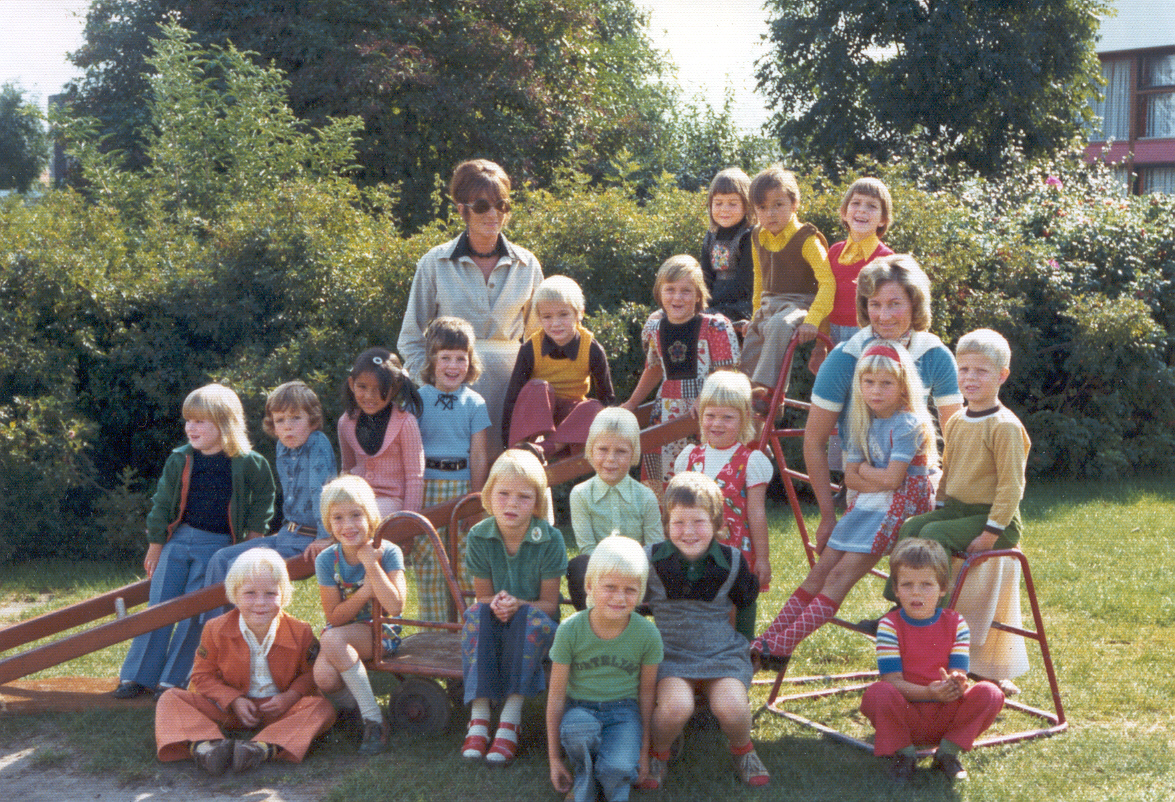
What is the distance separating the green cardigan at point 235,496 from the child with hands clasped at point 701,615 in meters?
2.02

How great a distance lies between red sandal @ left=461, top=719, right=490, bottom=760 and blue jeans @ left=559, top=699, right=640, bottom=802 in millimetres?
413

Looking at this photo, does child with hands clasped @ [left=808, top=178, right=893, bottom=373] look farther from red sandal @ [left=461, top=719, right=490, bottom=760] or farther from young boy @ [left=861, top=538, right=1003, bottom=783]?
red sandal @ [left=461, top=719, right=490, bottom=760]

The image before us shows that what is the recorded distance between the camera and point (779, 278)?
5.66 metres

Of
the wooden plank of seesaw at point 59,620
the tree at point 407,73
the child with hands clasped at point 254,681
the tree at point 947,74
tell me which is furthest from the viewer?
the tree at point 947,74

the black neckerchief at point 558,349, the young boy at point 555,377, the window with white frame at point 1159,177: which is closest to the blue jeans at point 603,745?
the young boy at point 555,377

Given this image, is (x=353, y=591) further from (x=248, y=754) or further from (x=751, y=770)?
(x=751, y=770)

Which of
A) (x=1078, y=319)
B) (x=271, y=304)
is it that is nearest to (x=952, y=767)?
(x=271, y=304)

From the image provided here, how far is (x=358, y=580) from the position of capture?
4.66 meters

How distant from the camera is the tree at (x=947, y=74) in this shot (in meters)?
18.5

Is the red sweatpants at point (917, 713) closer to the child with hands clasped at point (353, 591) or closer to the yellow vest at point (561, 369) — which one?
the child with hands clasped at point (353, 591)

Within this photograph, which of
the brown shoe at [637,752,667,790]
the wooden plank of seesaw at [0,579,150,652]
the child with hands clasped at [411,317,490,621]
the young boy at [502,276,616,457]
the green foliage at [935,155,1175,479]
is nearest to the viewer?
the brown shoe at [637,752,667,790]

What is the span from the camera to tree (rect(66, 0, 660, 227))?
49.8ft

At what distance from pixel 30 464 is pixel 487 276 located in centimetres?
455

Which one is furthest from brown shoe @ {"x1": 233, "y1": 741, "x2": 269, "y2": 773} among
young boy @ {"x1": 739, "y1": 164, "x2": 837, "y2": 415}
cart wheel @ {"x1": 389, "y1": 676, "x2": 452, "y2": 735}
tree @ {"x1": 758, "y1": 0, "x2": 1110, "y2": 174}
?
tree @ {"x1": 758, "y1": 0, "x2": 1110, "y2": 174}
